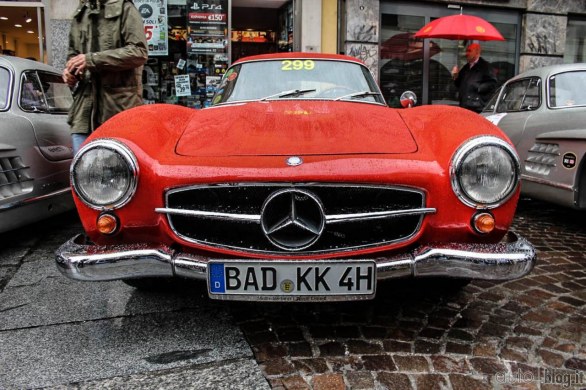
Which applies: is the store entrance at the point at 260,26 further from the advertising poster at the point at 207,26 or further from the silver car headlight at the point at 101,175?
the silver car headlight at the point at 101,175

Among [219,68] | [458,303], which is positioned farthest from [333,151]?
[219,68]

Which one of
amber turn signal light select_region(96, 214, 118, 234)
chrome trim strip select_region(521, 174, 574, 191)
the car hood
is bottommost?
chrome trim strip select_region(521, 174, 574, 191)

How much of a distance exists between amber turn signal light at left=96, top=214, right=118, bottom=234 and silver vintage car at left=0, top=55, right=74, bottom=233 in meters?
1.68

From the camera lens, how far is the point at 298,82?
3.36m

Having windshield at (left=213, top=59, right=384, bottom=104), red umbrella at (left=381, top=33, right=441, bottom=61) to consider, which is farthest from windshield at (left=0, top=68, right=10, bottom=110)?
red umbrella at (left=381, top=33, right=441, bottom=61)

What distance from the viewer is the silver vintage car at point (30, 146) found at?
3572 mm

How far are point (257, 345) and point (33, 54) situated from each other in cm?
822

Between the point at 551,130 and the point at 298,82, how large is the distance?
7.63 feet

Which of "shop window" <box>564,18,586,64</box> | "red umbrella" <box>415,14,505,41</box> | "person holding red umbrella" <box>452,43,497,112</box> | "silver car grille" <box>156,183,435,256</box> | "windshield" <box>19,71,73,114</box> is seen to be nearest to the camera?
"silver car grille" <box>156,183,435,256</box>

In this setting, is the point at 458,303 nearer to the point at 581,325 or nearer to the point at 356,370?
the point at 581,325

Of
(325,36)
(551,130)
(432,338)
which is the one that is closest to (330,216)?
(432,338)

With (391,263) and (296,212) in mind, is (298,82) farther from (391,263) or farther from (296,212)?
(391,263)

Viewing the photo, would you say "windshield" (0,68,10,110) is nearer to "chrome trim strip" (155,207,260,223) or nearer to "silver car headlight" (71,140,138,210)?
"silver car headlight" (71,140,138,210)

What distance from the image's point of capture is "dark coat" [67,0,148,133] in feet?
11.7
